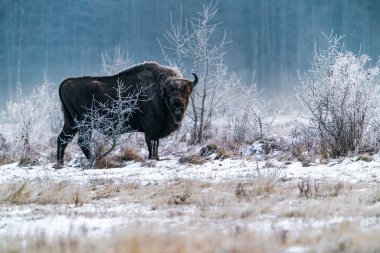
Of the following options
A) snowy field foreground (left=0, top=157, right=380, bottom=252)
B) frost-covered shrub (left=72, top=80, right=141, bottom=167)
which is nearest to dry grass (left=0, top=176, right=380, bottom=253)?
snowy field foreground (left=0, top=157, right=380, bottom=252)

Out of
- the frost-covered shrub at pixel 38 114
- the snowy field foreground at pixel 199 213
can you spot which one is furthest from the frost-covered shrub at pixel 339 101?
the frost-covered shrub at pixel 38 114

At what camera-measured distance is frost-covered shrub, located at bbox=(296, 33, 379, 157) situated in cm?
1292

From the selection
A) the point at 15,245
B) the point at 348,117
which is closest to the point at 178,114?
the point at 348,117

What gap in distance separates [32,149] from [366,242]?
17.1 metres

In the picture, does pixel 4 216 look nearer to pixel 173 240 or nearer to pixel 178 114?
pixel 173 240

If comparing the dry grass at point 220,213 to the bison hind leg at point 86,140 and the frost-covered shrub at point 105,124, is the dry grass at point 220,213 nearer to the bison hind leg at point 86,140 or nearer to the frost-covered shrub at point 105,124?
the frost-covered shrub at point 105,124

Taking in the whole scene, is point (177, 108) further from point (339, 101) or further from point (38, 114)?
point (38, 114)

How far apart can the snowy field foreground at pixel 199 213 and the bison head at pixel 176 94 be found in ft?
12.7

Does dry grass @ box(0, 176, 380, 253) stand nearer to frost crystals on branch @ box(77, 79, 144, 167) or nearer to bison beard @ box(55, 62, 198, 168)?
frost crystals on branch @ box(77, 79, 144, 167)

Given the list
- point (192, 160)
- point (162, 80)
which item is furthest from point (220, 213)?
point (162, 80)

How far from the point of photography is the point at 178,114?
1407 centimetres

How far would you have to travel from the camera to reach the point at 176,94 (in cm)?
1385

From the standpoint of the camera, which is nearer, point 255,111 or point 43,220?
point 43,220

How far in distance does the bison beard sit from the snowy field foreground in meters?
4.24
